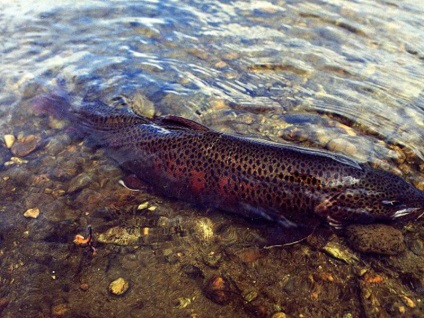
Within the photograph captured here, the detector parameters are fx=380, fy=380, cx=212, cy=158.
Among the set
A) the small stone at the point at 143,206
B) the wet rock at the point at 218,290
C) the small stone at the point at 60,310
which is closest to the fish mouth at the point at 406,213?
the wet rock at the point at 218,290

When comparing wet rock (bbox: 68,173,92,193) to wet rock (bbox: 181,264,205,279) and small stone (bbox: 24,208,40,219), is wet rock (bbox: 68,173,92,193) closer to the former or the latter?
small stone (bbox: 24,208,40,219)

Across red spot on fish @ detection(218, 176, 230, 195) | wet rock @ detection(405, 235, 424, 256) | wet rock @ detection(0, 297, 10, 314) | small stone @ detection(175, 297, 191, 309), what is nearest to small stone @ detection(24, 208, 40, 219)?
wet rock @ detection(0, 297, 10, 314)

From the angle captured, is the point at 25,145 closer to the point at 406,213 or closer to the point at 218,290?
the point at 218,290

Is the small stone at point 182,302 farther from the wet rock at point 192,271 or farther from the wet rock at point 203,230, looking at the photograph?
the wet rock at point 203,230

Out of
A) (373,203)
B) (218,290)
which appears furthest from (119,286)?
(373,203)

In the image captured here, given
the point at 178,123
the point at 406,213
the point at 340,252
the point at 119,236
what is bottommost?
the point at 119,236

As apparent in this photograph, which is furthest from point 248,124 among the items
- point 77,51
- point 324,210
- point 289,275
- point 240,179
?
point 77,51

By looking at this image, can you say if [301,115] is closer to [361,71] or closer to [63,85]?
[361,71]
